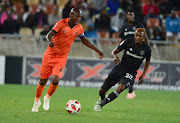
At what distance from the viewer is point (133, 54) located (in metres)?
10.4

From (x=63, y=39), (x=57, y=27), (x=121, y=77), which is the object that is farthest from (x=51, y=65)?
(x=121, y=77)

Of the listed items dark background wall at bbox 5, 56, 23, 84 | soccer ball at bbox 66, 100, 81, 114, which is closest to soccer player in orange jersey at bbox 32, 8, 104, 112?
soccer ball at bbox 66, 100, 81, 114

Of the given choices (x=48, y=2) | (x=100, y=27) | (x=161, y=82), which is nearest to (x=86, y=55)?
(x=100, y=27)

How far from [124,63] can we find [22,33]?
38.5 feet

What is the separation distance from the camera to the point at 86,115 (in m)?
9.53

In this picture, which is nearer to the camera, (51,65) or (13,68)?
(51,65)

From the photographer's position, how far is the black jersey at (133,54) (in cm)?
1038

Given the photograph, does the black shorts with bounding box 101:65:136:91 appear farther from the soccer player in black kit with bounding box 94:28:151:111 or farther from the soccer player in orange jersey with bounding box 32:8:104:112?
the soccer player in orange jersey with bounding box 32:8:104:112

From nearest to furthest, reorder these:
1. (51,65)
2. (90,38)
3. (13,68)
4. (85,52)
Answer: (51,65) < (90,38) < (85,52) < (13,68)

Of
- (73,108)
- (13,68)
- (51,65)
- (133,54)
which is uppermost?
(133,54)

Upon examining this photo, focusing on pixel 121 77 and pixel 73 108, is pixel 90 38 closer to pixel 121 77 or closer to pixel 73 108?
pixel 121 77

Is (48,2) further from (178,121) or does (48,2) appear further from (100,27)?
(178,121)

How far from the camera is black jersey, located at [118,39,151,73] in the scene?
34.0 feet

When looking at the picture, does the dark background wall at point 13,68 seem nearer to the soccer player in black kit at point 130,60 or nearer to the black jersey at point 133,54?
the soccer player in black kit at point 130,60
